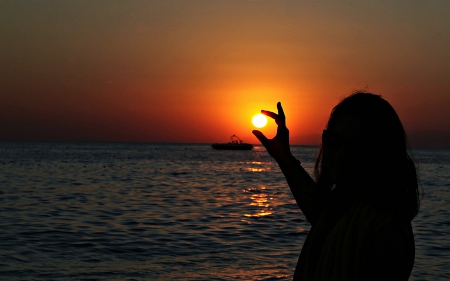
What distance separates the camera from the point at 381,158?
2.01 m

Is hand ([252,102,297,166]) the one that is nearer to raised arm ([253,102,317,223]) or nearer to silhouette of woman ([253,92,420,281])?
raised arm ([253,102,317,223])

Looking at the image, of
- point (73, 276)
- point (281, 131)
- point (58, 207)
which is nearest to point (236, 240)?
point (73, 276)

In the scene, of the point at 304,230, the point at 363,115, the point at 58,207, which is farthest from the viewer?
the point at 58,207

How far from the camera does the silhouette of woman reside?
1.81 meters

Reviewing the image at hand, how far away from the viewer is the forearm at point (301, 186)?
2594mm

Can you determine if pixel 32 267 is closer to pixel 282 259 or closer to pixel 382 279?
pixel 282 259

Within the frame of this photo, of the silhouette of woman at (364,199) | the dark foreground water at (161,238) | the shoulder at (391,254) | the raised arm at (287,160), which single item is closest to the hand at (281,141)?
the raised arm at (287,160)

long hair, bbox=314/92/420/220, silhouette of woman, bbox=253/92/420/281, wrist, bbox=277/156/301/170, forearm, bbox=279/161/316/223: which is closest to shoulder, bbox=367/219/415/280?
silhouette of woman, bbox=253/92/420/281

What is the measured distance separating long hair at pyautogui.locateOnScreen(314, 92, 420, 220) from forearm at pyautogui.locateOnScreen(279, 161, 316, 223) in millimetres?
567

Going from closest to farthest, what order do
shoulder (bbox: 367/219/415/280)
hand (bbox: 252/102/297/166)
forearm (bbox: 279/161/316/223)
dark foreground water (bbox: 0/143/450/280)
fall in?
shoulder (bbox: 367/219/415/280) < forearm (bbox: 279/161/316/223) < hand (bbox: 252/102/297/166) < dark foreground water (bbox: 0/143/450/280)

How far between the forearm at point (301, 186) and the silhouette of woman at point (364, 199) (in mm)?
429

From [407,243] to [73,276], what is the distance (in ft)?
31.1

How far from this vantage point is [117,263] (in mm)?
11539

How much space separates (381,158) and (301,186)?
0.69 m
